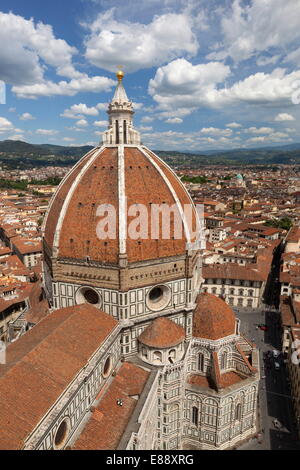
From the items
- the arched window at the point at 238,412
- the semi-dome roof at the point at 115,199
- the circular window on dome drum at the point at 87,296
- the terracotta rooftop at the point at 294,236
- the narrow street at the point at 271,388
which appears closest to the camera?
the semi-dome roof at the point at 115,199

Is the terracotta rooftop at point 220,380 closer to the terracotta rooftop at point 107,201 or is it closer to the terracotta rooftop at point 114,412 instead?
the terracotta rooftop at point 114,412

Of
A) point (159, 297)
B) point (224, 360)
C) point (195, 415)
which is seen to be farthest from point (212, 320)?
point (195, 415)

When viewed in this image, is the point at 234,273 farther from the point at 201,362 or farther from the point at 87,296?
the point at 87,296

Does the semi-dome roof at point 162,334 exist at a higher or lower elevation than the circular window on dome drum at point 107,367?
higher

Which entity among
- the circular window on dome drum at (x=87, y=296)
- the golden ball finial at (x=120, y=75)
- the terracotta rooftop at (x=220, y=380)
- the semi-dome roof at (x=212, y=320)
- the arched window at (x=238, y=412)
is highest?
the golden ball finial at (x=120, y=75)

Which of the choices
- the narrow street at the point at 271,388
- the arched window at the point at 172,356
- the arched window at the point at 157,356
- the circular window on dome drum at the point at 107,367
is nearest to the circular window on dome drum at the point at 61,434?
the circular window on dome drum at the point at 107,367

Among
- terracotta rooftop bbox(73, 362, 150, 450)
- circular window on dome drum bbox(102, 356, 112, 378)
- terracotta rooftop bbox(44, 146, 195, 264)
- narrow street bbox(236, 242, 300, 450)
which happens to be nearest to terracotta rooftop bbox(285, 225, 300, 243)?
narrow street bbox(236, 242, 300, 450)
